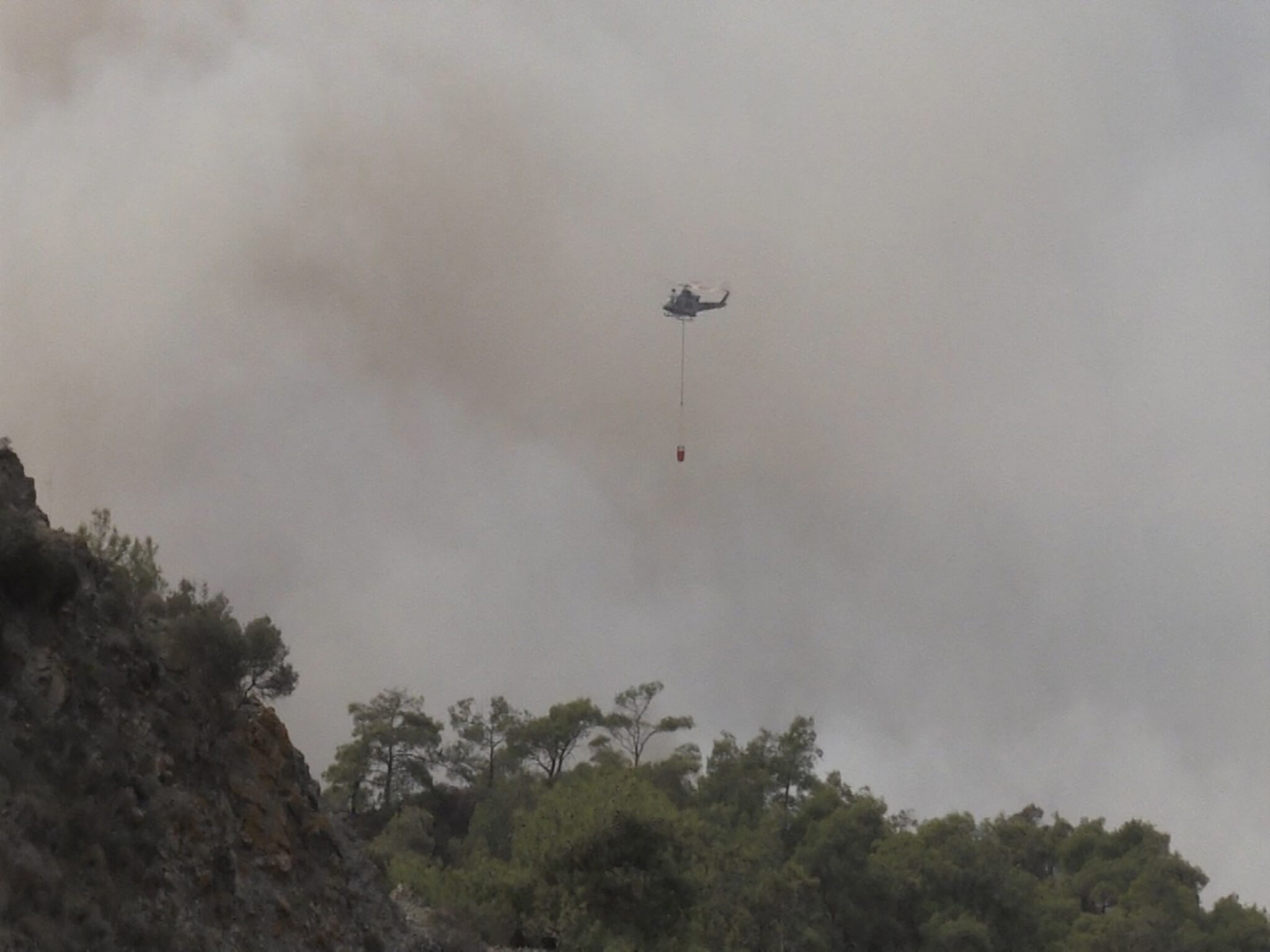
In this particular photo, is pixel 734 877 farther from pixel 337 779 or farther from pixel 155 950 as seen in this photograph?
pixel 155 950

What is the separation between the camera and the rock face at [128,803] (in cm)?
3120

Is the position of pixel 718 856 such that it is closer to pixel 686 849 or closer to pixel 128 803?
pixel 686 849

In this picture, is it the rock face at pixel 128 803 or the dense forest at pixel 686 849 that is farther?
the dense forest at pixel 686 849

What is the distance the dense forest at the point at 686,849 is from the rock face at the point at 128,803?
2.68m

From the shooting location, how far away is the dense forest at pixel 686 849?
60156 millimetres

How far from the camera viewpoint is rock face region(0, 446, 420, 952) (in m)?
31.2

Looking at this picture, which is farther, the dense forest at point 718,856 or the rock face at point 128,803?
the dense forest at point 718,856

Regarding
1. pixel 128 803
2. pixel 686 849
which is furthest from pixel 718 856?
pixel 128 803

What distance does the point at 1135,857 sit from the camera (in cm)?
11994

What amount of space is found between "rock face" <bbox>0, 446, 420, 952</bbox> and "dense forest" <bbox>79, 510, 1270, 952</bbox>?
2.68m

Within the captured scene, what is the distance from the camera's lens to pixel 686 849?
6369cm

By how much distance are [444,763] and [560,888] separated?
2211 inches

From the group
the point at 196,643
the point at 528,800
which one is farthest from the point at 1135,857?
the point at 196,643

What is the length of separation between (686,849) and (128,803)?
3343cm
